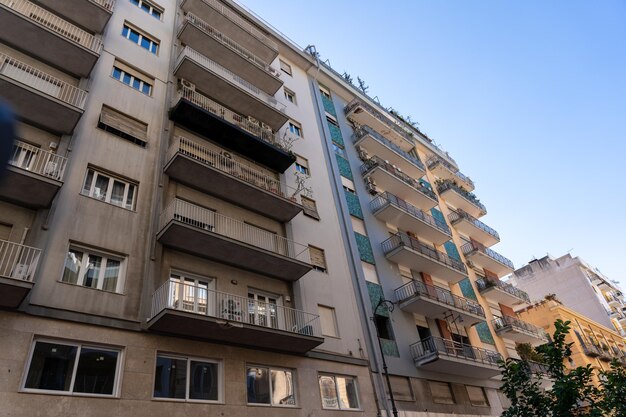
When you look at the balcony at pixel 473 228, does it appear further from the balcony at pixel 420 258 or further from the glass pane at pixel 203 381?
the glass pane at pixel 203 381

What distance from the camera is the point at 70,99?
1346cm

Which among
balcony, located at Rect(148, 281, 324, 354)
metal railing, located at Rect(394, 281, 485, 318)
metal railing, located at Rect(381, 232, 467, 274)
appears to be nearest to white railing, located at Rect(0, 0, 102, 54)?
balcony, located at Rect(148, 281, 324, 354)

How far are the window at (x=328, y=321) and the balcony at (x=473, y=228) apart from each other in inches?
641

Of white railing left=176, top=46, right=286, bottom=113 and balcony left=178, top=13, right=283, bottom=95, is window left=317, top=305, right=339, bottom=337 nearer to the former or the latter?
white railing left=176, top=46, right=286, bottom=113

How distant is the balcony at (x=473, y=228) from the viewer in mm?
29641

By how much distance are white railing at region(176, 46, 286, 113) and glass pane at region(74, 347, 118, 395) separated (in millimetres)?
11796

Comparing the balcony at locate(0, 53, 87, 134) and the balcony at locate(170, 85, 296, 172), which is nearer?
the balcony at locate(0, 53, 87, 134)

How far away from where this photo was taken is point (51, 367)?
30.6ft

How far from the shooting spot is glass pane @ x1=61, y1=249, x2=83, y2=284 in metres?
10.7

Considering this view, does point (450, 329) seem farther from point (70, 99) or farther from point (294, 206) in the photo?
point (70, 99)

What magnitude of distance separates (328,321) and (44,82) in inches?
497

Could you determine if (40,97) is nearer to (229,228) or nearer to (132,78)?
(132,78)

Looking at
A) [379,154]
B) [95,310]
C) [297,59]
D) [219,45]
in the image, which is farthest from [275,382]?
[297,59]

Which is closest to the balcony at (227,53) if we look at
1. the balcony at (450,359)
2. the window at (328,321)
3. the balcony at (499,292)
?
the window at (328,321)
